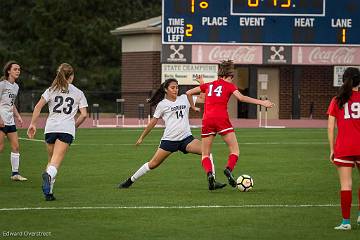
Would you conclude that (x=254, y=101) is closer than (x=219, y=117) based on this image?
Yes

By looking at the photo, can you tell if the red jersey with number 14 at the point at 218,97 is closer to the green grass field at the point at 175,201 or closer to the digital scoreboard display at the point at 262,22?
the green grass field at the point at 175,201

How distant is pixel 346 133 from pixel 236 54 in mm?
29800

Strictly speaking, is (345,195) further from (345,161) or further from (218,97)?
(218,97)

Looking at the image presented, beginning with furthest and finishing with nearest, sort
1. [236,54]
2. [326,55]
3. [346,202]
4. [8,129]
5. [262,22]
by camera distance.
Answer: [326,55] < [236,54] < [262,22] < [8,129] < [346,202]

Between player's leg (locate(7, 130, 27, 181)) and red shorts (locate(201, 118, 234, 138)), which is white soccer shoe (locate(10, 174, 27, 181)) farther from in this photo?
red shorts (locate(201, 118, 234, 138))

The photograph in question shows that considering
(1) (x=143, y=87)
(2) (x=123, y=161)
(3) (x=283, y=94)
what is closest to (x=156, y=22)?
(1) (x=143, y=87)

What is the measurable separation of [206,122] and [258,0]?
22752 mm

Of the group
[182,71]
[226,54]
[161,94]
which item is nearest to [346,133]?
[161,94]

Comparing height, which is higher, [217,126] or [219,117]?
[219,117]

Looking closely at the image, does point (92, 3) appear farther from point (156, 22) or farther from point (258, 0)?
point (258, 0)

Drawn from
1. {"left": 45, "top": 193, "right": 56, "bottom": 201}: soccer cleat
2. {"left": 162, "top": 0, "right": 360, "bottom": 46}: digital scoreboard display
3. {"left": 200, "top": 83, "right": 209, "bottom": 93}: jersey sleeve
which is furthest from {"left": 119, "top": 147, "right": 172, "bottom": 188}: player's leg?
{"left": 162, "top": 0, "right": 360, "bottom": 46}: digital scoreboard display

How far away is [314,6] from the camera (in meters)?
39.5

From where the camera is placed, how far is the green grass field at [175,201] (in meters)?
12.1

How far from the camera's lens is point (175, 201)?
15.1 m
